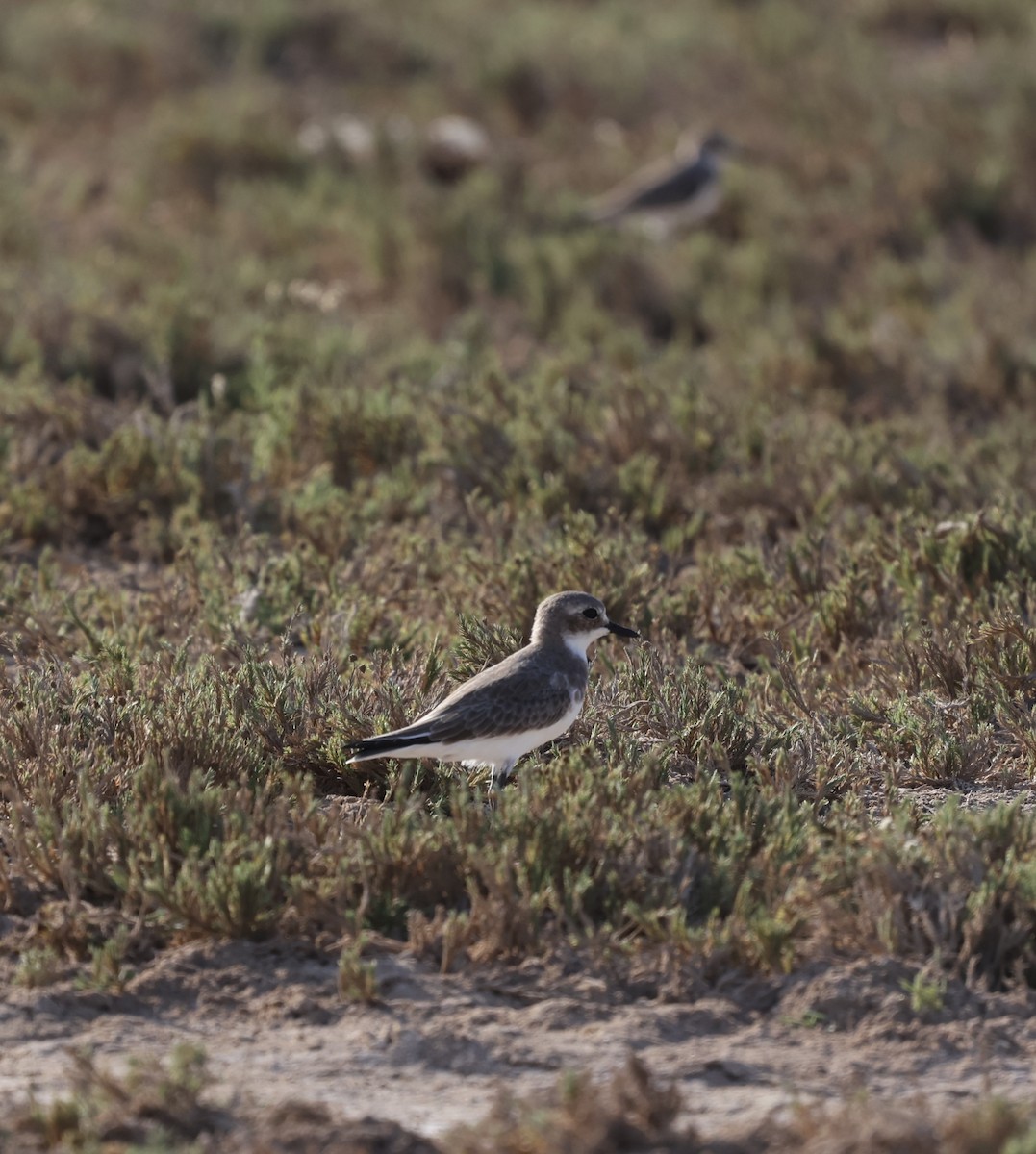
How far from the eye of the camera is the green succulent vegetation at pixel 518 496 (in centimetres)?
412

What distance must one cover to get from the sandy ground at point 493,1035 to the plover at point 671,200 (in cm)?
975

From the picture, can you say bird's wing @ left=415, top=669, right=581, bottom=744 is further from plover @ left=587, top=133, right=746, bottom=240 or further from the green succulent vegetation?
plover @ left=587, top=133, right=746, bottom=240

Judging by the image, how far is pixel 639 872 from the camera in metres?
4.12

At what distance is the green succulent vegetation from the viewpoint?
13.5 ft

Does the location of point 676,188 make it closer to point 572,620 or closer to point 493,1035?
point 572,620

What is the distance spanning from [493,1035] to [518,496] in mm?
3923

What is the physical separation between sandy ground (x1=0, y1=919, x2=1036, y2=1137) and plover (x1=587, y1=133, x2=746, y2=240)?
32.0ft

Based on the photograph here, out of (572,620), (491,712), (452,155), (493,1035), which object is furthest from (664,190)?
(493,1035)

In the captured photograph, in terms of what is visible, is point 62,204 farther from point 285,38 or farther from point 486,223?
point 285,38

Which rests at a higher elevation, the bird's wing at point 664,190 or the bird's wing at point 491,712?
the bird's wing at point 664,190

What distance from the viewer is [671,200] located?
12891 millimetres

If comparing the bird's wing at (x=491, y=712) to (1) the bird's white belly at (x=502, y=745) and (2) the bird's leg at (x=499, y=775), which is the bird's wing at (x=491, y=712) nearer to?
(1) the bird's white belly at (x=502, y=745)

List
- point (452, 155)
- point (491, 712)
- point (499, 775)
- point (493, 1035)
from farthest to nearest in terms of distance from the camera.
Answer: point (452, 155) < point (499, 775) < point (491, 712) < point (493, 1035)

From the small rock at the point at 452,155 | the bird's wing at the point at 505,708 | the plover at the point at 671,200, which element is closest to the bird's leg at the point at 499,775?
the bird's wing at the point at 505,708
